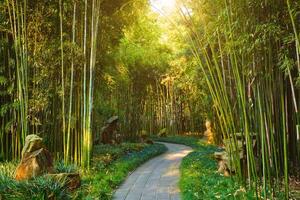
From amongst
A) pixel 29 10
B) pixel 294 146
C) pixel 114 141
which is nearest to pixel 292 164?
pixel 294 146

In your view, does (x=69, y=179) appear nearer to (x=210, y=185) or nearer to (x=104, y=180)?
(x=104, y=180)

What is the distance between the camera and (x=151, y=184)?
563 cm

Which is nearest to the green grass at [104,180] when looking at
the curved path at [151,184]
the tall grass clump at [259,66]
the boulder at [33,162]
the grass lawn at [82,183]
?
the grass lawn at [82,183]

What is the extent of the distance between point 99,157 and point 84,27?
9.84 feet

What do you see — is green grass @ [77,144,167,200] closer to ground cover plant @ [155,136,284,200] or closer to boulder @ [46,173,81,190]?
boulder @ [46,173,81,190]

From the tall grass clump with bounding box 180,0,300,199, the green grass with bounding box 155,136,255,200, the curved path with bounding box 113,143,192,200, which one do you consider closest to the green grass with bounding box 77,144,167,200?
the curved path with bounding box 113,143,192,200

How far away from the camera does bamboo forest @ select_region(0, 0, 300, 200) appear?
3.68 meters

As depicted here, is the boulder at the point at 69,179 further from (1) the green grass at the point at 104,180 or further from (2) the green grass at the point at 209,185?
(2) the green grass at the point at 209,185

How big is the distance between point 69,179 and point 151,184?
1.47 metres

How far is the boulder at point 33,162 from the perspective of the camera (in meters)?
4.77

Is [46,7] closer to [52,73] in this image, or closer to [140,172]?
[52,73]

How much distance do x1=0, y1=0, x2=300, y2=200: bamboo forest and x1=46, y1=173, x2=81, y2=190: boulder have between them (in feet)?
0.04

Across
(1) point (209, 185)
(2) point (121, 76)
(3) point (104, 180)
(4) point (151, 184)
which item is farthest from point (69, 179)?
(2) point (121, 76)

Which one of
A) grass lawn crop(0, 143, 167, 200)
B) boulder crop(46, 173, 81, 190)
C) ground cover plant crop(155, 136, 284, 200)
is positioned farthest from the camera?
boulder crop(46, 173, 81, 190)
